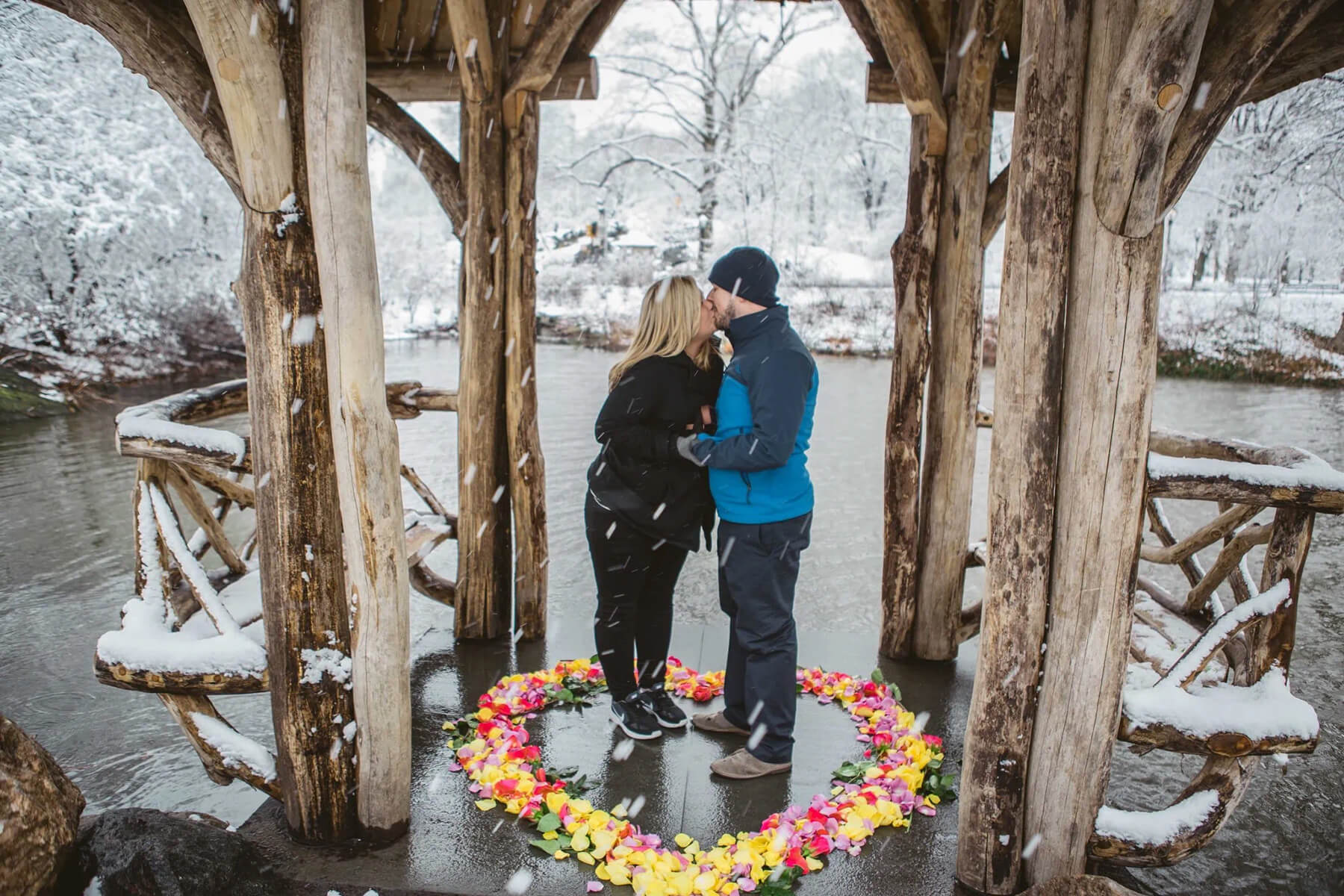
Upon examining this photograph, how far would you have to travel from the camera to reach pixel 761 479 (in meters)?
3.02

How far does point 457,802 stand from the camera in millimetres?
3066

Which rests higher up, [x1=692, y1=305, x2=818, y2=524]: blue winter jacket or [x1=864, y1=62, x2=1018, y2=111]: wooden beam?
[x1=864, y1=62, x2=1018, y2=111]: wooden beam

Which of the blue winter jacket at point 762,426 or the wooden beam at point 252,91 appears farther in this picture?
the blue winter jacket at point 762,426

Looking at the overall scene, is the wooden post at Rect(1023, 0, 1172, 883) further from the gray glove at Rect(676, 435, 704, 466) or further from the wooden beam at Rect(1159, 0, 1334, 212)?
the gray glove at Rect(676, 435, 704, 466)

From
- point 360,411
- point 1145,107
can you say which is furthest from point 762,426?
point 1145,107

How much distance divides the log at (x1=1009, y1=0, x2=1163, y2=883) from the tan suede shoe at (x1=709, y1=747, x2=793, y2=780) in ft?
3.07

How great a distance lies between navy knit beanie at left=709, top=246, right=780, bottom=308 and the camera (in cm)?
298

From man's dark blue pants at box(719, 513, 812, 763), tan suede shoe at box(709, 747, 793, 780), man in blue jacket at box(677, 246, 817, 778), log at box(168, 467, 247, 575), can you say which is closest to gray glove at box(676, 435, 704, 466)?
man in blue jacket at box(677, 246, 817, 778)

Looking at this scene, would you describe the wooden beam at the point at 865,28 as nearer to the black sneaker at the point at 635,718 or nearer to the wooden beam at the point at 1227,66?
the wooden beam at the point at 1227,66

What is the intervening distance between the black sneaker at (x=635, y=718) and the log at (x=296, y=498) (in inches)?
43.9

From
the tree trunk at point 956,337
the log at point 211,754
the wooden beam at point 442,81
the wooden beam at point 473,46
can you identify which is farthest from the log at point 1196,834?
the wooden beam at point 442,81

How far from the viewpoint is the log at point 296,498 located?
8.34 feet

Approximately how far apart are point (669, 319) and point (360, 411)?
1104 mm

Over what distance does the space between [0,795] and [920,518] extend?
12.5ft
